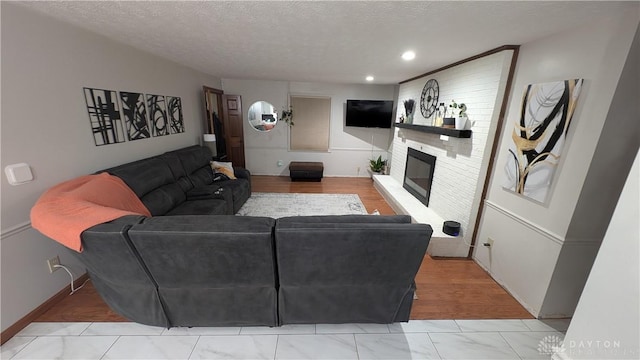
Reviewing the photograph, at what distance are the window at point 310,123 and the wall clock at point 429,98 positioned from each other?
8.02ft

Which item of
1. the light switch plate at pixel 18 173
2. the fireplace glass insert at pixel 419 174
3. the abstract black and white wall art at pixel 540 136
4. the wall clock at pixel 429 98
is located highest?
the wall clock at pixel 429 98

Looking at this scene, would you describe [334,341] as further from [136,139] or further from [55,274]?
[136,139]

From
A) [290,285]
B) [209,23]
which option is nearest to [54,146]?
[209,23]

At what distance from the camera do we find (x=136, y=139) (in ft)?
9.29

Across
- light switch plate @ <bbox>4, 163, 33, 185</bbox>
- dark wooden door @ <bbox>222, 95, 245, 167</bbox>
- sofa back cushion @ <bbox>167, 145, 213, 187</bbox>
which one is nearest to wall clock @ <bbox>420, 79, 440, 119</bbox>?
sofa back cushion @ <bbox>167, 145, 213, 187</bbox>

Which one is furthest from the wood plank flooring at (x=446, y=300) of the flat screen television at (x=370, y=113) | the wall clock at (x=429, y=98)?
the flat screen television at (x=370, y=113)

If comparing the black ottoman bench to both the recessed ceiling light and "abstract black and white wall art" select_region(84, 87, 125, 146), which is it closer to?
the recessed ceiling light

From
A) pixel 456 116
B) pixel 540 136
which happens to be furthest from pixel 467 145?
pixel 540 136

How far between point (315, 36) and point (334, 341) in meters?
2.52

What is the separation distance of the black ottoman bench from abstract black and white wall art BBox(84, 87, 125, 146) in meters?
3.36

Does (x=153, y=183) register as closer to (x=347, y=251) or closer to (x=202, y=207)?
(x=202, y=207)

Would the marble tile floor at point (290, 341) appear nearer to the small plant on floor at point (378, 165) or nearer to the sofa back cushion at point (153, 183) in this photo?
the sofa back cushion at point (153, 183)

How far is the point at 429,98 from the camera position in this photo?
12.0 ft

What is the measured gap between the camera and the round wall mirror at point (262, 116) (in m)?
5.70
